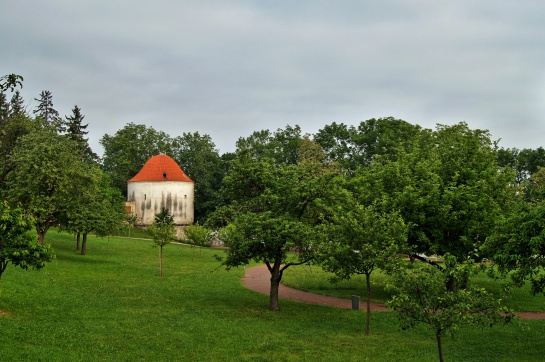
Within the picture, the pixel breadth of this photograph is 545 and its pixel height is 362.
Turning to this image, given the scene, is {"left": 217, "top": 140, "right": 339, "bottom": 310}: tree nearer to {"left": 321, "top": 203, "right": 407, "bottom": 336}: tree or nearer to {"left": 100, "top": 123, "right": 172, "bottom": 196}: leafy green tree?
{"left": 321, "top": 203, "right": 407, "bottom": 336}: tree

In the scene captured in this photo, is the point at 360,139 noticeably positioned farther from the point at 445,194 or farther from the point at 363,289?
the point at 445,194

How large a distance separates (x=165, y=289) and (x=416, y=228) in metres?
14.1

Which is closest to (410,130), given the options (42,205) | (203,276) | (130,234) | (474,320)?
(130,234)

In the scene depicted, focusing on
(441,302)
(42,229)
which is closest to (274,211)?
(441,302)

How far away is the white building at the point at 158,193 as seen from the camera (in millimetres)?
74625

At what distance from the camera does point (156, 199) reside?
7462 cm

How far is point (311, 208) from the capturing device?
24672 millimetres

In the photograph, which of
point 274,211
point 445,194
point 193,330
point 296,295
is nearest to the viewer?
point 193,330

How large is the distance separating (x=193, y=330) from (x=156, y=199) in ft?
188

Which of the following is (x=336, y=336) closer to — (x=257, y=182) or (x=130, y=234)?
(x=257, y=182)

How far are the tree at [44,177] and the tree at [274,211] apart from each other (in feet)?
59.3

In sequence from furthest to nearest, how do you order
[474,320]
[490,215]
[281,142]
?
[281,142]
[490,215]
[474,320]

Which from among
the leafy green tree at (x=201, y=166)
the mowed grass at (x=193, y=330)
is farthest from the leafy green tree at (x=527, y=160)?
the mowed grass at (x=193, y=330)

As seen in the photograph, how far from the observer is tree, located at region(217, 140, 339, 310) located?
22.7 metres
